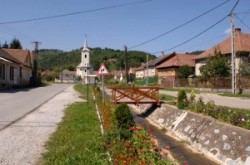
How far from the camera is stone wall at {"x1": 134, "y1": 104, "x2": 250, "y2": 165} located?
931 centimetres

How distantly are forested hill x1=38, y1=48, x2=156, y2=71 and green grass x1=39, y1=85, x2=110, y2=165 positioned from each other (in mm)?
126610

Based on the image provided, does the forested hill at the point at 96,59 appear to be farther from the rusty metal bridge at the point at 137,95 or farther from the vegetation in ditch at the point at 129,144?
the vegetation in ditch at the point at 129,144

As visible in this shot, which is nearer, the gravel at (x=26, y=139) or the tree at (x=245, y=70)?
the gravel at (x=26, y=139)

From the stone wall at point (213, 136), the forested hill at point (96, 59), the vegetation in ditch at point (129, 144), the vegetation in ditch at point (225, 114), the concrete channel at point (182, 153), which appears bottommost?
the concrete channel at point (182, 153)

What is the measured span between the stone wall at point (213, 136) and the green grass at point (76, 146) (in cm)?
314

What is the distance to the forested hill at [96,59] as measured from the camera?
149 meters

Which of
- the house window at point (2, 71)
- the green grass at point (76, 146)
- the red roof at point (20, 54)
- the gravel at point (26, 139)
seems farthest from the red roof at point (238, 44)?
the green grass at point (76, 146)

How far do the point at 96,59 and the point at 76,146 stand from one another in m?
158

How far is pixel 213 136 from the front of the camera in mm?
11195

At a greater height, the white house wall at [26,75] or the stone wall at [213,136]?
the white house wall at [26,75]

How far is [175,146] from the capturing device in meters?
12.3

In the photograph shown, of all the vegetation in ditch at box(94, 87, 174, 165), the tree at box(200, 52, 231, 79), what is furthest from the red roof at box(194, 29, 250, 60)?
the vegetation in ditch at box(94, 87, 174, 165)

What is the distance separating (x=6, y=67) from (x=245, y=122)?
36980 mm

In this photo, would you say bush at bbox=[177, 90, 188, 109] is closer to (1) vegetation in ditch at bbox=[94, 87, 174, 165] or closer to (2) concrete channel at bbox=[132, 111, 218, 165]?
(2) concrete channel at bbox=[132, 111, 218, 165]
